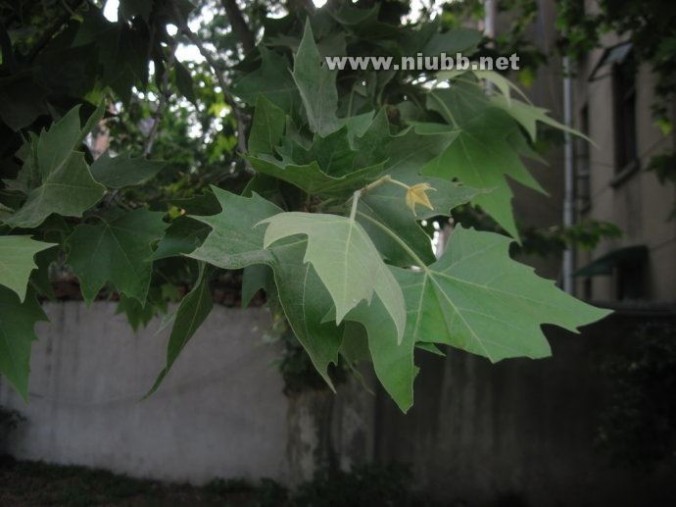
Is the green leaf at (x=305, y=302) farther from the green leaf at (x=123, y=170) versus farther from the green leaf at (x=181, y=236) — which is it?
the green leaf at (x=123, y=170)

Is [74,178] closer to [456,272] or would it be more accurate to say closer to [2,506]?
[456,272]

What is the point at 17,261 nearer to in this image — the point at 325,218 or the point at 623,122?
the point at 325,218

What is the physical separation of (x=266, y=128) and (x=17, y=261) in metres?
0.43

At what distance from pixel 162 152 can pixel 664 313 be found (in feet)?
13.4

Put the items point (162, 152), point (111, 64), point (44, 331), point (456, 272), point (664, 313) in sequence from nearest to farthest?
point (456, 272) < point (111, 64) < point (162, 152) < point (664, 313) < point (44, 331)

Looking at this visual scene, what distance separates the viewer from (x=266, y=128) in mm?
1324

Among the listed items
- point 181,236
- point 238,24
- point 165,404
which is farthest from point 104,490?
point 181,236

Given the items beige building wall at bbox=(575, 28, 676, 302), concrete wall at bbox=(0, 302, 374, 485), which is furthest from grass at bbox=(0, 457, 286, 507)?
beige building wall at bbox=(575, 28, 676, 302)

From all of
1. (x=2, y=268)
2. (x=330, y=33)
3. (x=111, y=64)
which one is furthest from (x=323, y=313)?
(x=111, y=64)

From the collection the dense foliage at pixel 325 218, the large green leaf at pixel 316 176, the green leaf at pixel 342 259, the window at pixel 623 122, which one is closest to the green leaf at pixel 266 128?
the dense foliage at pixel 325 218

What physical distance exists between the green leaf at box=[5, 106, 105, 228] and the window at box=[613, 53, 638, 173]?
10.3m

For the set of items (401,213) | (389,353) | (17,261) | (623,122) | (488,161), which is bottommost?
(389,353)

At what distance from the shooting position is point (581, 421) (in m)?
6.76

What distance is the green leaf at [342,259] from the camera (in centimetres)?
89
